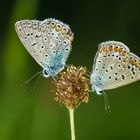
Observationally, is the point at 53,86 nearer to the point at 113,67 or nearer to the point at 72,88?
the point at 113,67

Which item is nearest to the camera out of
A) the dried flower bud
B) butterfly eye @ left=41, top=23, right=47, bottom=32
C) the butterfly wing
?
the dried flower bud

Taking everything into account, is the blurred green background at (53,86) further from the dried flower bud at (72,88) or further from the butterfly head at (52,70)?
the dried flower bud at (72,88)

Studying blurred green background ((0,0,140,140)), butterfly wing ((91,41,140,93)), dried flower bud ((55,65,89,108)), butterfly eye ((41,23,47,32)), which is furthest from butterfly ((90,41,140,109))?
blurred green background ((0,0,140,140))

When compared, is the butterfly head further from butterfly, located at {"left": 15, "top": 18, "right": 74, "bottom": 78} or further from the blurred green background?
the blurred green background

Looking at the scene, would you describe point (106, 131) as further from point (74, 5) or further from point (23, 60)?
point (74, 5)

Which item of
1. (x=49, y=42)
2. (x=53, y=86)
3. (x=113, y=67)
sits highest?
(x=53, y=86)

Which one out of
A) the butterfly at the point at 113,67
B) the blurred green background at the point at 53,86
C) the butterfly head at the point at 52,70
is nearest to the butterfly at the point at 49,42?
the butterfly head at the point at 52,70

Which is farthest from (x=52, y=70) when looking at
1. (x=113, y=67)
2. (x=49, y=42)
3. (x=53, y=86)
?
(x=53, y=86)
